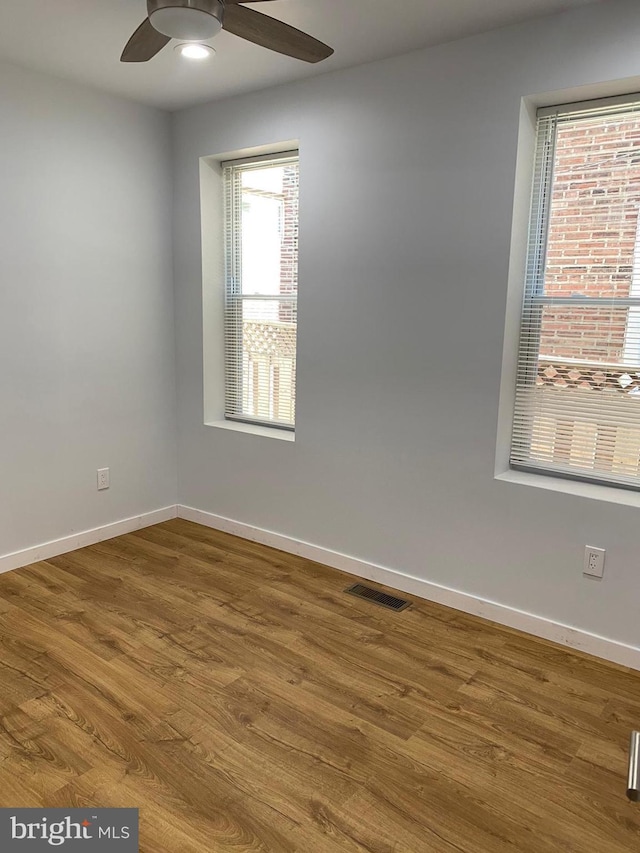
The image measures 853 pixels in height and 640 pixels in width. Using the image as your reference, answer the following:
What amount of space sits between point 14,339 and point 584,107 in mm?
2797

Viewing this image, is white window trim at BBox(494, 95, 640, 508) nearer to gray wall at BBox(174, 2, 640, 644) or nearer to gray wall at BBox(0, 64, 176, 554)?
gray wall at BBox(174, 2, 640, 644)

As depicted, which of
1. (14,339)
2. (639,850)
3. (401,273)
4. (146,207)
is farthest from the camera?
(146,207)

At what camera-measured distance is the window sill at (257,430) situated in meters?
3.61

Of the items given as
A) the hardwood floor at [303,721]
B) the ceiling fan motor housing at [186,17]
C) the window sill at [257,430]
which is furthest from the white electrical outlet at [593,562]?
the ceiling fan motor housing at [186,17]

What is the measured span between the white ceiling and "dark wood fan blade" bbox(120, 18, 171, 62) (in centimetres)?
19

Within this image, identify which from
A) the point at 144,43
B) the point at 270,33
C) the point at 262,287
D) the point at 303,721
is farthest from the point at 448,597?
the point at 144,43

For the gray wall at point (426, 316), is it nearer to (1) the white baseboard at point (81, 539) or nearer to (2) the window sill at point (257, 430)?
(2) the window sill at point (257, 430)

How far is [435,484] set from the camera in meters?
2.96

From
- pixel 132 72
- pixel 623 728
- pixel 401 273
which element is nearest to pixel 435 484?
pixel 401 273

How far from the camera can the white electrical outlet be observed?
2529mm

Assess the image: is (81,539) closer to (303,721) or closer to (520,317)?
(303,721)

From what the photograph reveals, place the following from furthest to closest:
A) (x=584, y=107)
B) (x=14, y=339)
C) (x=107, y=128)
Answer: (x=107, y=128) → (x=14, y=339) → (x=584, y=107)

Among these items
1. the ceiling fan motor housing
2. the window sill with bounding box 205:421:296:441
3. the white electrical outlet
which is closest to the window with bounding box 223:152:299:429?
the window sill with bounding box 205:421:296:441

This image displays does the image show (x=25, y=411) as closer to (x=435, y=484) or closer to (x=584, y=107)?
(x=435, y=484)
